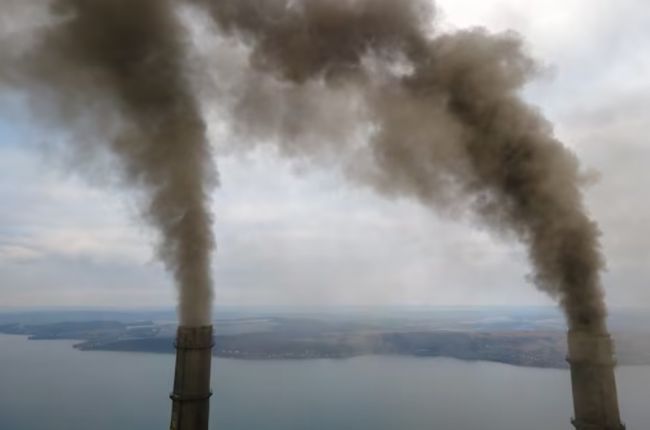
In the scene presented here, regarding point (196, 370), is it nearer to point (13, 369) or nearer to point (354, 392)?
point (354, 392)

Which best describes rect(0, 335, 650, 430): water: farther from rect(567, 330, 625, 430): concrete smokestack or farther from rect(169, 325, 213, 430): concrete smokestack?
rect(567, 330, 625, 430): concrete smokestack

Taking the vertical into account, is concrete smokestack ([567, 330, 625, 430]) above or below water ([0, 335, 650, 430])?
above

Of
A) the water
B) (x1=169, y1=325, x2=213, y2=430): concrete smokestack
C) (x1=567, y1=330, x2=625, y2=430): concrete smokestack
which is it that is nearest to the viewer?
(x1=567, y1=330, x2=625, y2=430): concrete smokestack

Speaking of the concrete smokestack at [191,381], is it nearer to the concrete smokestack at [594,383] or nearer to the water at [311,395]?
the concrete smokestack at [594,383]

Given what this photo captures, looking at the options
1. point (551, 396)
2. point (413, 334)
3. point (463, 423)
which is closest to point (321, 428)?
point (463, 423)

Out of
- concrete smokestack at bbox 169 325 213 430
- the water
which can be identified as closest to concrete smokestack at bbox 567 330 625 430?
concrete smokestack at bbox 169 325 213 430
